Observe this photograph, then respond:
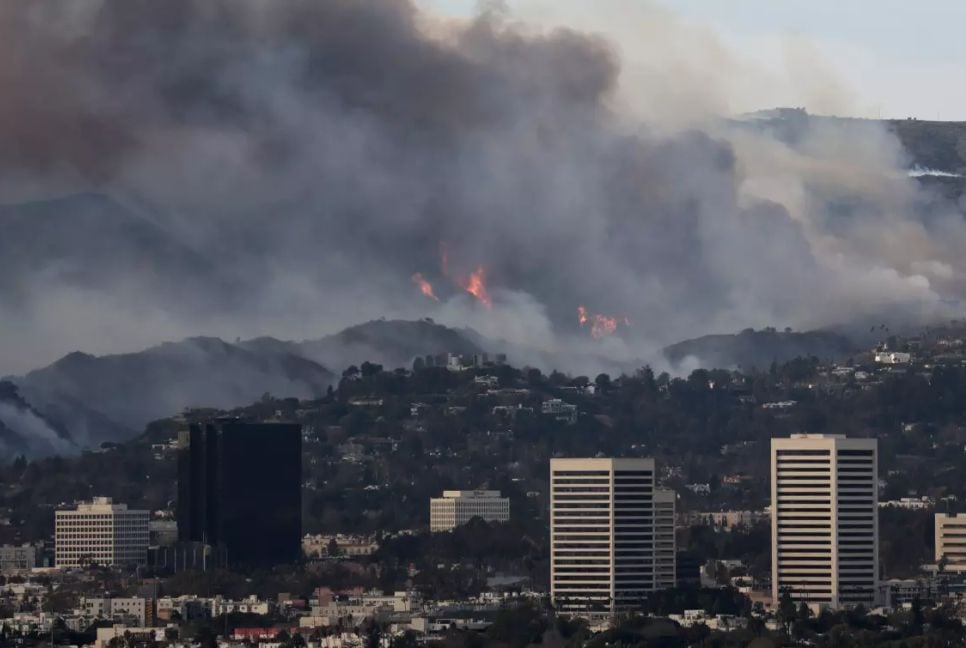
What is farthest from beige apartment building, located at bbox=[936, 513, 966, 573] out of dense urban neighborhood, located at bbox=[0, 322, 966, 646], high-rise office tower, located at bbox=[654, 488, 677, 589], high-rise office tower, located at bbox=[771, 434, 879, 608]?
high-rise office tower, located at bbox=[654, 488, 677, 589]

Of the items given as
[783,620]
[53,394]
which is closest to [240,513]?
[783,620]

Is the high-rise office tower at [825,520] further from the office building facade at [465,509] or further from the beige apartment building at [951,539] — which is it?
the office building facade at [465,509]

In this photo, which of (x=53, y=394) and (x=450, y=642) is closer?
(x=450, y=642)

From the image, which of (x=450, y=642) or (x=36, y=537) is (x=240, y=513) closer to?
(x=36, y=537)

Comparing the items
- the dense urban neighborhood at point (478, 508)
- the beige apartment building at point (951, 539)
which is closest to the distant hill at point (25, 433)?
the dense urban neighborhood at point (478, 508)

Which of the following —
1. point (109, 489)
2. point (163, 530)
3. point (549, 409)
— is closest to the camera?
point (163, 530)

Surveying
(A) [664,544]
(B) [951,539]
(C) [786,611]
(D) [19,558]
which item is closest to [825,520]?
(A) [664,544]

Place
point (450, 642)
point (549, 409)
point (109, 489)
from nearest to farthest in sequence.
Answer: point (450, 642) → point (109, 489) → point (549, 409)

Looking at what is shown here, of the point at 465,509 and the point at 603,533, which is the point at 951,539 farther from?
the point at 465,509
